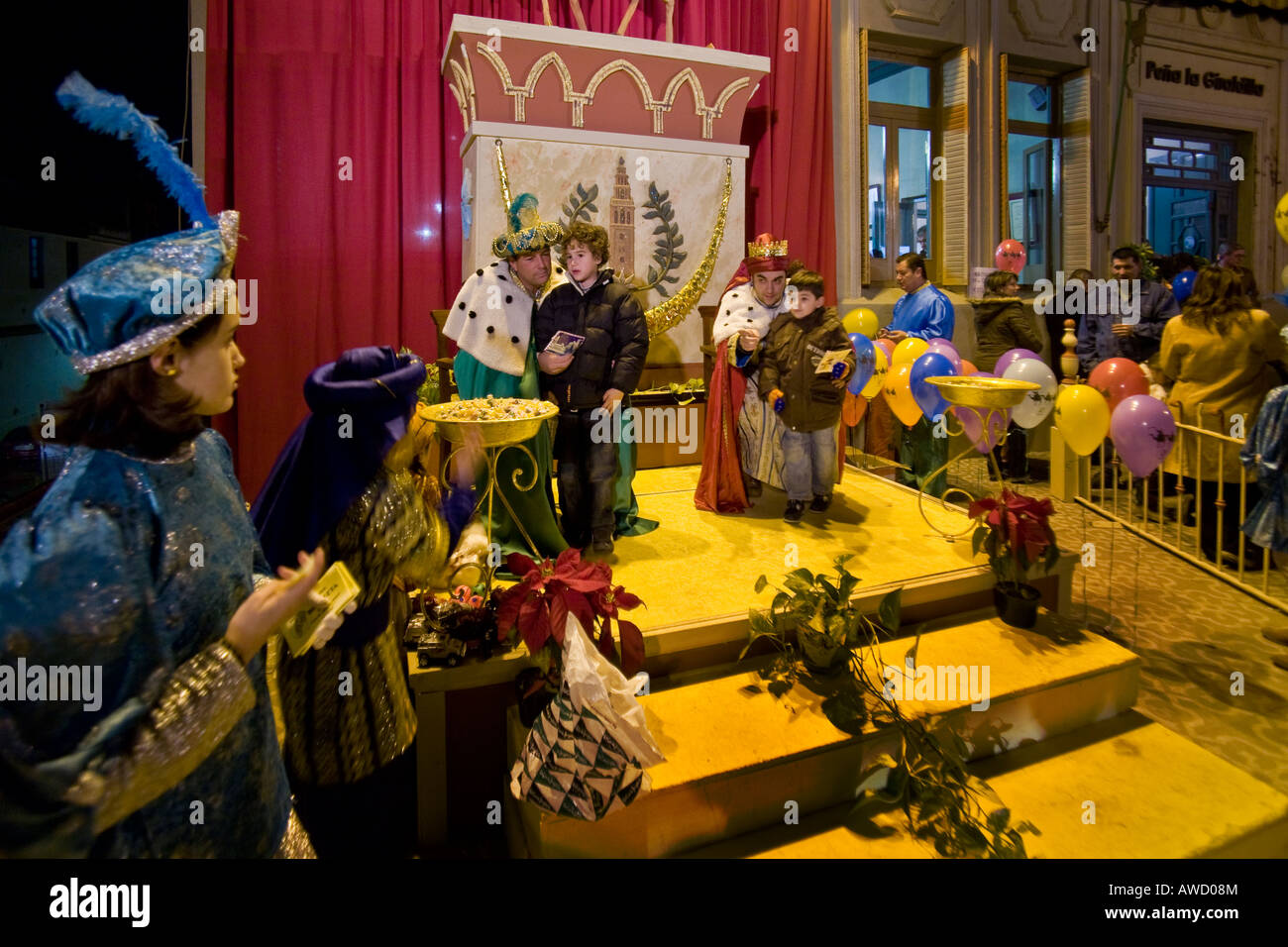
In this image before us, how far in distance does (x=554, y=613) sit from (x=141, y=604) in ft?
4.01

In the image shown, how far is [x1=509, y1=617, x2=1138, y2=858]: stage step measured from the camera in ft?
7.13

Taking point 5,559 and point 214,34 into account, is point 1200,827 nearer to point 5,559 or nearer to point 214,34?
point 5,559

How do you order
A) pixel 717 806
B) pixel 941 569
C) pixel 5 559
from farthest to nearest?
pixel 941 569
pixel 717 806
pixel 5 559

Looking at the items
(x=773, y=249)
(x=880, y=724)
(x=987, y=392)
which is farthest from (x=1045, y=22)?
(x=880, y=724)

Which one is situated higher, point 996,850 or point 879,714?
point 879,714

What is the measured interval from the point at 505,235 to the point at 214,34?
130 inches

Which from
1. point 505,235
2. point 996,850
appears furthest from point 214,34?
point 996,850

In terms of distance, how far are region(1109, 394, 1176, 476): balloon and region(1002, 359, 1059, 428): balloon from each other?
1.08 ft

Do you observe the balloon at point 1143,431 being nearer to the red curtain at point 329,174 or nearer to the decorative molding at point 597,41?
the decorative molding at point 597,41

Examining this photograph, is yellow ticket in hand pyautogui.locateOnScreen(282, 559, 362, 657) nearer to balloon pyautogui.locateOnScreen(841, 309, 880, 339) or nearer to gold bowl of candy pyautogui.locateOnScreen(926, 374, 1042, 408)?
gold bowl of candy pyautogui.locateOnScreen(926, 374, 1042, 408)

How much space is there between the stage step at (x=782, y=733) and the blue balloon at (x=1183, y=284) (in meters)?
5.36

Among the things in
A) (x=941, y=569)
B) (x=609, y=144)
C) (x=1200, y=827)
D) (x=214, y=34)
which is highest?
(x=214, y=34)

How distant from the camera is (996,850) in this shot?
207 cm

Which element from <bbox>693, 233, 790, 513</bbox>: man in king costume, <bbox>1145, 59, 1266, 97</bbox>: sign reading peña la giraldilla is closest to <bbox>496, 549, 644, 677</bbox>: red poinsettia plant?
<bbox>693, 233, 790, 513</bbox>: man in king costume
